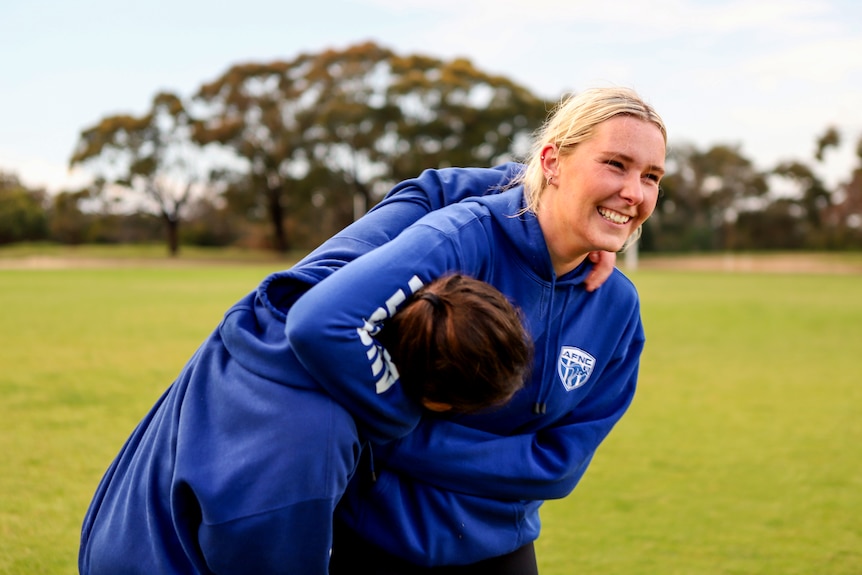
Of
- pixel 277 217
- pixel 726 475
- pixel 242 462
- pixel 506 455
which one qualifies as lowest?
pixel 277 217

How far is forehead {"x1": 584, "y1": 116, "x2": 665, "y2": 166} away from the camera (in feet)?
7.15

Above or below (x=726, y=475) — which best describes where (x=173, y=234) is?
below

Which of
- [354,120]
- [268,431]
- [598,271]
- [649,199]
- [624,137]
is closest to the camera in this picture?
[268,431]

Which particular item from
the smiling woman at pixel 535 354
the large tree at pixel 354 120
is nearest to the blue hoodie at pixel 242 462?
the smiling woman at pixel 535 354

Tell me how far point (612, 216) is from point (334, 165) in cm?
4801

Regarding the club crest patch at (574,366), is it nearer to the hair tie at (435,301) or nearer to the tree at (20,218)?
the hair tie at (435,301)

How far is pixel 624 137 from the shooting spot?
7.15 feet

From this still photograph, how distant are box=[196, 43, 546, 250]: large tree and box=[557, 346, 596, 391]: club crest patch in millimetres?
45434

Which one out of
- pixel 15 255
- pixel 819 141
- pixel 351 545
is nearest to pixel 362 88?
pixel 15 255

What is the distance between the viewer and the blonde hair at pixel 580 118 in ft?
7.20

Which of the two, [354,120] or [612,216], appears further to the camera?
[354,120]

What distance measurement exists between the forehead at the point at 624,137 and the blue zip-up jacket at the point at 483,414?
9.9 inches

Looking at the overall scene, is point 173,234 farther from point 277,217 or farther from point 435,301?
point 435,301

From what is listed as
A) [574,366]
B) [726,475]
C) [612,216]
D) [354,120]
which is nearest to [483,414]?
[574,366]
